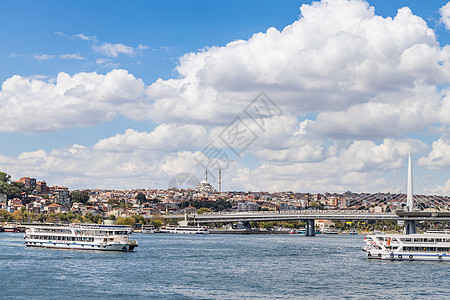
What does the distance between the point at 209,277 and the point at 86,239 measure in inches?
1031

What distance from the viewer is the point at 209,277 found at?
43.3 metres

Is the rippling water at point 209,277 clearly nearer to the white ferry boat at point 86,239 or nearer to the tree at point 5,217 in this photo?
the white ferry boat at point 86,239

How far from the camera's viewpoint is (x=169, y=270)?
4753 cm

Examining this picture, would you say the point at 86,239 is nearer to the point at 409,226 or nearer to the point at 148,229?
the point at 409,226

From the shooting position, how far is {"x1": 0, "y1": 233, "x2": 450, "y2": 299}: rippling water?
3575 centimetres

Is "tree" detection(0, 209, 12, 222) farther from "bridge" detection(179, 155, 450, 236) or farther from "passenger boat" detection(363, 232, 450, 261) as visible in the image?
"passenger boat" detection(363, 232, 450, 261)

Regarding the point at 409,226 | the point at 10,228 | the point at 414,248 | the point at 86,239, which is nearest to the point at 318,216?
the point at 409,226

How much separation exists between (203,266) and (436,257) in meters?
21.7

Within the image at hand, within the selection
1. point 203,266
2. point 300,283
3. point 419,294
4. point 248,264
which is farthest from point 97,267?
point 419,294

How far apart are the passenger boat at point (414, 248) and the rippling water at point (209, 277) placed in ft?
3.39

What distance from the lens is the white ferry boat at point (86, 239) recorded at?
64.7m

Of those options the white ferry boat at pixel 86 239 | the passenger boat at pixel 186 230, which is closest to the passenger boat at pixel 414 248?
the white ferry boat at pixel 86 239

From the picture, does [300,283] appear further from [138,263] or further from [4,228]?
[4,228]

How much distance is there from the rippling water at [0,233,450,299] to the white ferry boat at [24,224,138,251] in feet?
9.50
